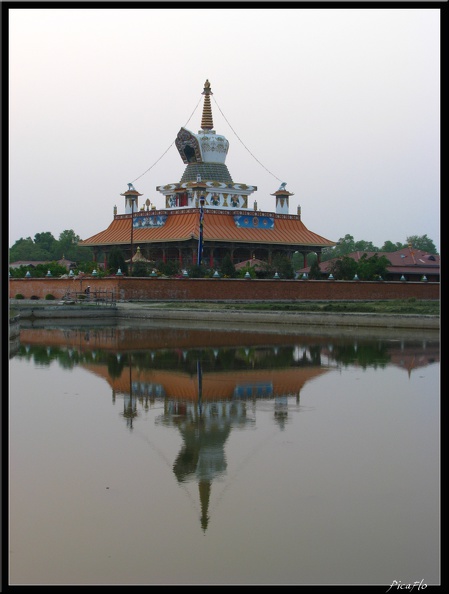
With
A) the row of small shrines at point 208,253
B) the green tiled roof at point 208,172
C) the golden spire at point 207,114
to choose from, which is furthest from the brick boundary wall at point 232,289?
the golden spire at point 207,114

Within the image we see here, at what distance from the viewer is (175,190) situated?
55.7m

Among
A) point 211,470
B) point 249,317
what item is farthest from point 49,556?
point 249,317

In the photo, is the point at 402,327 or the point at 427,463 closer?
the point at 427,463

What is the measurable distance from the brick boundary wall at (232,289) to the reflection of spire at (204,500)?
98.9ft

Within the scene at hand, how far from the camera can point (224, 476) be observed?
9.80 meters

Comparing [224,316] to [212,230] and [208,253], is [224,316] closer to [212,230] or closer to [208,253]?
[212,230]

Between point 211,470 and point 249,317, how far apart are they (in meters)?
22.8

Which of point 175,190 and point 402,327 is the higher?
point 175,190

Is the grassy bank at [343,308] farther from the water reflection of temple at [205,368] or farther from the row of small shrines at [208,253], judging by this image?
the row of small shrines at [208,253]

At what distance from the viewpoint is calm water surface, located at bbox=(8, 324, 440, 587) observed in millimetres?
7492

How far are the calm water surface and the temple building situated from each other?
32.0m

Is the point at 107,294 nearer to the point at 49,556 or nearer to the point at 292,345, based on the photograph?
the point at 292,345

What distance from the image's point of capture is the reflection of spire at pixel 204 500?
330 inches

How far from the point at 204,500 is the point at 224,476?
2.79ft
